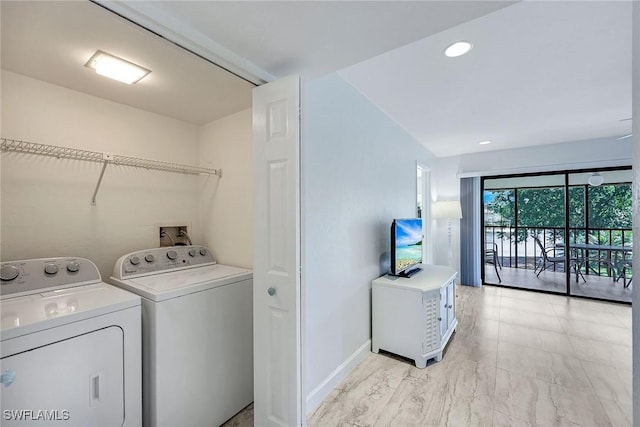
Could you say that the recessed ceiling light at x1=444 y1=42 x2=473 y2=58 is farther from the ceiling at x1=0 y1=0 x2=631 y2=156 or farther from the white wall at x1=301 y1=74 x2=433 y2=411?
the white wall at x1=301 y1=74 x2=433 y2=411

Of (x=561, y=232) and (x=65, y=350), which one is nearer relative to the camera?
(x=65, y=350)

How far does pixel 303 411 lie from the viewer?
4.73ft

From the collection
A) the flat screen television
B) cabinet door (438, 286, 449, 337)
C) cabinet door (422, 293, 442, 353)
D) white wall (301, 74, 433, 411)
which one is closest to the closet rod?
white wall (301, 74, 433, 411)

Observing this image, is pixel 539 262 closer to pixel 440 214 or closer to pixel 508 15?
pixel 440 214

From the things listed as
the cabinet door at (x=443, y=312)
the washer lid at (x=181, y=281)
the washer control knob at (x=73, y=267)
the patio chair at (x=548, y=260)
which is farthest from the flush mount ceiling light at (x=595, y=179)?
the washer control knob at (x=73, y=267)

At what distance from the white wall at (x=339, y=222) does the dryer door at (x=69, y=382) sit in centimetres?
94

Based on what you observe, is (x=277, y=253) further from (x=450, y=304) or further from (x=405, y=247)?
(x=450, y=304)

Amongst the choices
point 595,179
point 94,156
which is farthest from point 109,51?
point 595,179

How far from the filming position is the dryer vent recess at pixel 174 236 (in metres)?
2.32

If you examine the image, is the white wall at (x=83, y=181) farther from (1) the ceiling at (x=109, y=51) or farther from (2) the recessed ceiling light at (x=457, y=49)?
(2) the recessed ceiling light at (x=457, y=49)

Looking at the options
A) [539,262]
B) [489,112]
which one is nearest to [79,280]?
[489,112]

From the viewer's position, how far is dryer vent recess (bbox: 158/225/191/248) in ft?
7.63

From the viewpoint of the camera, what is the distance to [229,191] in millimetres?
2281

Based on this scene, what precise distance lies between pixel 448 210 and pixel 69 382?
15.5 ft
